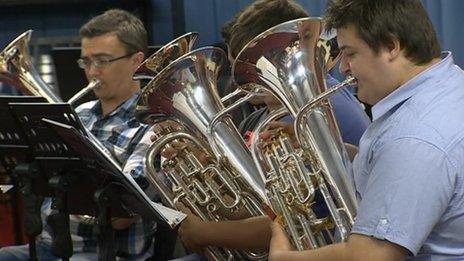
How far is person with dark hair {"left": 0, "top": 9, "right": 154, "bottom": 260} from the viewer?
2662 mm

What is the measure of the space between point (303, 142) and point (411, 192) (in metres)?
0.44

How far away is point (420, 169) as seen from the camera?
1530mm

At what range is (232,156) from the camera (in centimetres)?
226

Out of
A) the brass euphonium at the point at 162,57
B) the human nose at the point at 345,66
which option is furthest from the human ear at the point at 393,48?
the brass euphonium at the point at 162,57

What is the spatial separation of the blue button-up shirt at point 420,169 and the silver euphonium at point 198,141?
0.69 meters

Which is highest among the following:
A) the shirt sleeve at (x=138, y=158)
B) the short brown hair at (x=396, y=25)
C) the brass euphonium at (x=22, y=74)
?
the short brown hair at (x=396, y=25)

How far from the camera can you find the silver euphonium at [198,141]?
2.30 m

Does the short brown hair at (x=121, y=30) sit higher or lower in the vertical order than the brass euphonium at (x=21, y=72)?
higher

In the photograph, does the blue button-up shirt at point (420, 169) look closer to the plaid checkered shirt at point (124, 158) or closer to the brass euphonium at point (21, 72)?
the plaid checkered shirt at point (124, 158)

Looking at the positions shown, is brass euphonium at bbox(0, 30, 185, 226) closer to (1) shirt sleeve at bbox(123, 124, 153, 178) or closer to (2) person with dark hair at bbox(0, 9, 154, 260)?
(2) person with dark hair at bbox(0, 9, 154, 260)

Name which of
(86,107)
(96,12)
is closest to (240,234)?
(86,107)

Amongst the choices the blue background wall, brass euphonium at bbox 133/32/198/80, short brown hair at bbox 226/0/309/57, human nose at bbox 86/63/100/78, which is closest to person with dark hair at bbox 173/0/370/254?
short brown hair at bbox 226/0/309/57

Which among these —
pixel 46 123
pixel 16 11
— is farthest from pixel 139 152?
pixel 16 11

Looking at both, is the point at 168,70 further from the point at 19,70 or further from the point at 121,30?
the point at 19,70
